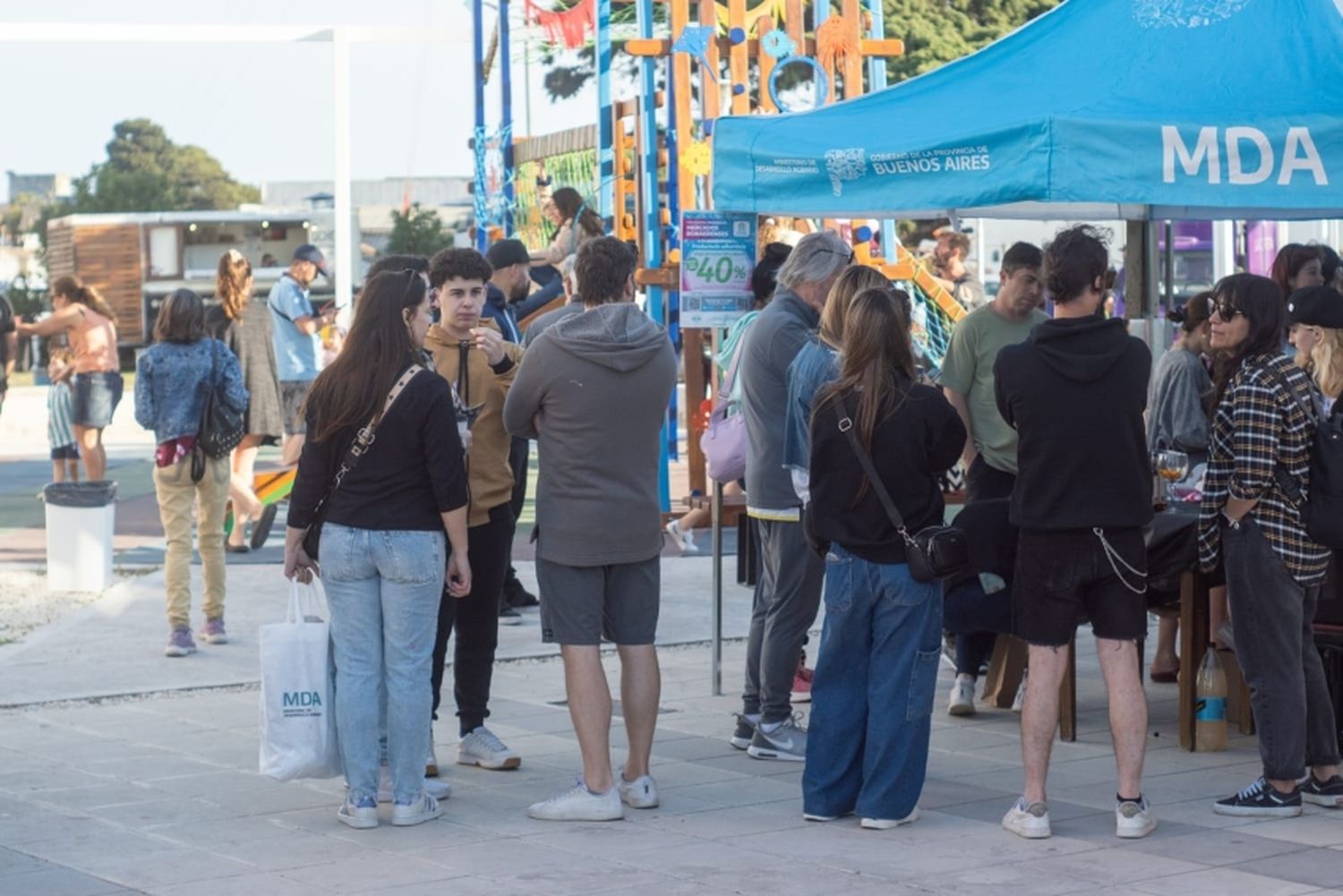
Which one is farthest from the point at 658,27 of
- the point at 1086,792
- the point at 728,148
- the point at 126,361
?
the point at 126,361

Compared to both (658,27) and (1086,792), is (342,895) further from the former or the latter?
(658,27)

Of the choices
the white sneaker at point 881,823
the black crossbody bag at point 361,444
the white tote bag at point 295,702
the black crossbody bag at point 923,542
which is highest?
the black crossbody bag at point 361,444

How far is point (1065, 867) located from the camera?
5801mm

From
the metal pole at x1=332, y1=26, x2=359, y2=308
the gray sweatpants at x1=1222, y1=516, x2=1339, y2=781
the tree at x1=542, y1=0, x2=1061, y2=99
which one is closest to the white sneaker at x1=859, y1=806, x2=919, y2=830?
the gray sweatpants at x1=1222, y1=516, x2=1339, y2=781

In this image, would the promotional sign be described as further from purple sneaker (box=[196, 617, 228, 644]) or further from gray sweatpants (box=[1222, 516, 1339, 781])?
purple sneaker (box=[196, 617, 228, 644])

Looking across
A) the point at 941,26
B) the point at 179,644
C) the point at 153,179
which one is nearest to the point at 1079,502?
the point at 179,644

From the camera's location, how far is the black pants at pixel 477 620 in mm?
6992

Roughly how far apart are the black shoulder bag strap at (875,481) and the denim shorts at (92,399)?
958 cm

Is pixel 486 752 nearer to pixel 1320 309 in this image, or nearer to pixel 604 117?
pixel 1320 309

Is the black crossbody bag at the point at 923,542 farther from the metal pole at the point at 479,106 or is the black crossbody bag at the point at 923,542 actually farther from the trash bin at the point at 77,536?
the metal pole at the point at 479,106

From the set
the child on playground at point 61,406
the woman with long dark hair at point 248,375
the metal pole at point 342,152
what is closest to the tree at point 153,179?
the metal pole at point 342,152

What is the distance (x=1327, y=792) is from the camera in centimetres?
654

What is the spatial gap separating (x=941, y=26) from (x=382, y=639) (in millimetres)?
31542

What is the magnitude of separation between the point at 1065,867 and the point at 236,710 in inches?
157
